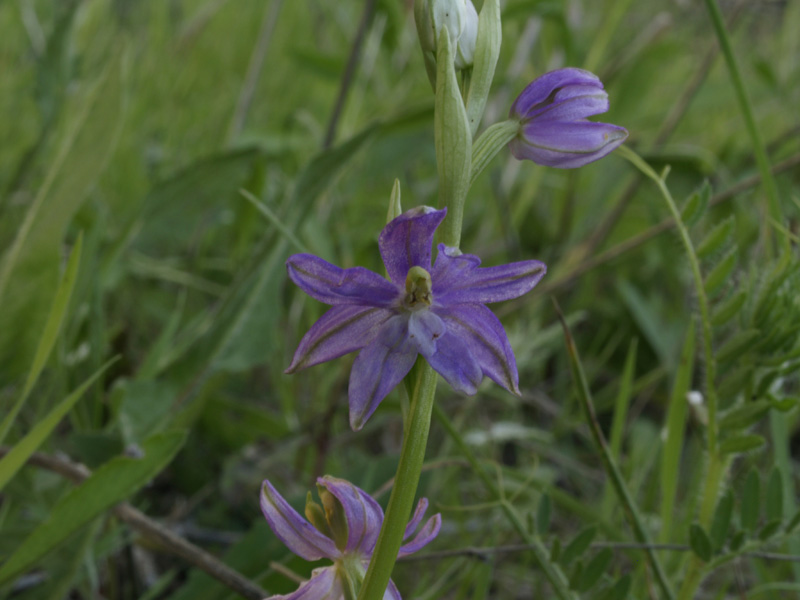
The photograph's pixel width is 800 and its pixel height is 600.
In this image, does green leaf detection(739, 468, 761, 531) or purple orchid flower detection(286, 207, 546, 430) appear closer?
purple orchid flower detection(286, 207, 546, 430)

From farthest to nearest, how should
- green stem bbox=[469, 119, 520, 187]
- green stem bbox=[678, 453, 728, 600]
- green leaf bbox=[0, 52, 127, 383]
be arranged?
green leaf bbox=[0, 52, 127, 383], green stem bbox=[678, 453, 728, 600], green stem bbox=[469, 119, 520, 187]

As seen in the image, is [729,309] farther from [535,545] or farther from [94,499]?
[94,499]

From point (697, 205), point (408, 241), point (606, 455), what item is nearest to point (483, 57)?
point (408, 241)

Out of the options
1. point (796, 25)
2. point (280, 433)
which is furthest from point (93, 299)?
point (796, 25)

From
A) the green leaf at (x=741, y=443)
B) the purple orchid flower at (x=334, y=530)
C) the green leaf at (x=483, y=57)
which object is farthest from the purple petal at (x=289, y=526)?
the green leaf at (x=741, y=443)

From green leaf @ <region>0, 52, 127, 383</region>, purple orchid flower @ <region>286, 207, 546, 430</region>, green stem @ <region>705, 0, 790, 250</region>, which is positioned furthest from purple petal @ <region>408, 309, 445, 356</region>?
green leaf @ <region>0, 52, 127, 383</region>

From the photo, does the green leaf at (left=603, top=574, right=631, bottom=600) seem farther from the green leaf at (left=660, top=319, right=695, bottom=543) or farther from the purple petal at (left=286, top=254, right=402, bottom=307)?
the purple petal at (left=286, top=254, right=402, bottom=307)
